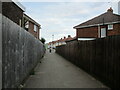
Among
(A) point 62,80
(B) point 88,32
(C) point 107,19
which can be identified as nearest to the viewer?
(A) point 62,80

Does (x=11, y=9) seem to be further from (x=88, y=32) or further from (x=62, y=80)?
(x=88, y=32)

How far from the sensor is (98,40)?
7.63 metres

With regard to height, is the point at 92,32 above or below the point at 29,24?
below

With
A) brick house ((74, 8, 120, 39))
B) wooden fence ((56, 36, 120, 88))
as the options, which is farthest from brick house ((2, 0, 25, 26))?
brick house ((74, 8, 120, 39))

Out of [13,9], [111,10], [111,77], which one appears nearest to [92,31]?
[111,10]

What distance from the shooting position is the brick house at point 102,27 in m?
26.0

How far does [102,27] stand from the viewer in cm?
2747

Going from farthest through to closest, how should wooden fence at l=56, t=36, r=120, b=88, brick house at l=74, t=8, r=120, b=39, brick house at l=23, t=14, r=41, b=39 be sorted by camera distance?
brick house at l=74, t=8, r=120, b=39
brick house at l=23, t=14, r=41, b=39
wooden fence at l=56, t=36, r=120, b=88

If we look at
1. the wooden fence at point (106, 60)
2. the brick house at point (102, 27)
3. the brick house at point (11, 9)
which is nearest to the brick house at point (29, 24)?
the brick house at point (11, 9)

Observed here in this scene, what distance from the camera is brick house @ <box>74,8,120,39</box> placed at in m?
26.0

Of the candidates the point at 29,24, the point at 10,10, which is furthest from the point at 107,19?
the point at 10,10

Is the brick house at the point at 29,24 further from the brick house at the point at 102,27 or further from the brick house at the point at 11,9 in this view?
the brick house at the point at 102,27

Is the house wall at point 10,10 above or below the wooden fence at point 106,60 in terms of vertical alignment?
above

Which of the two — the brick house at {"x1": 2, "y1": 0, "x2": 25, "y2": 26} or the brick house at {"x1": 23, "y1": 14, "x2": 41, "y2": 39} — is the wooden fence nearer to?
the brick house at {"x1": 2, "y1": 0, "x2": 25, "y2": 26}
